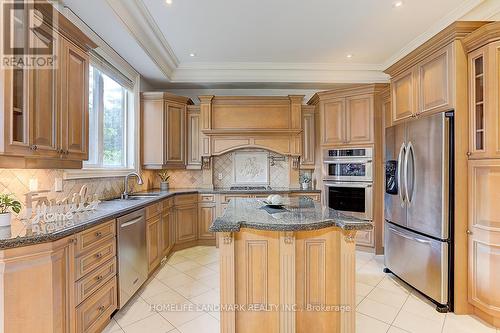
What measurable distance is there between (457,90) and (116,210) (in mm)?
3255

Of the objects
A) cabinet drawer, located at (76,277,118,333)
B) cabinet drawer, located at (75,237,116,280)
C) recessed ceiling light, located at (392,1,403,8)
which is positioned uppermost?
recessed ceiling light, located at (392,1,403,8)

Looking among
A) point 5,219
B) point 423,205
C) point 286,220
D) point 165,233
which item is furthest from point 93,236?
point 423,205

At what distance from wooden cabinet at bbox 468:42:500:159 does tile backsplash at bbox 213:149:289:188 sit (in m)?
2.91

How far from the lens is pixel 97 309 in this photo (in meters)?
1.91

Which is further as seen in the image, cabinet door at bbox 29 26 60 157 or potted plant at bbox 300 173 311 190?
potted plant at bbox 300 173 311 190

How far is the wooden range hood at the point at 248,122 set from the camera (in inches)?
172

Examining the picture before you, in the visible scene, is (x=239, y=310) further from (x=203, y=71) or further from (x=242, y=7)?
(x=203, y=71)

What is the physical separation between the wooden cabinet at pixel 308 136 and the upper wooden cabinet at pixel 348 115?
0.27 metres

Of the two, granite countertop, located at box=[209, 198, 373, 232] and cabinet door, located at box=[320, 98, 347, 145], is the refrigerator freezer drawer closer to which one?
granite countertop, located at box=[209, 198, 373, 232]

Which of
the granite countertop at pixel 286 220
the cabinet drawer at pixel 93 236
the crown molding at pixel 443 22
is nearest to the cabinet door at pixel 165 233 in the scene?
the cabinet drawer at pixel 93 236

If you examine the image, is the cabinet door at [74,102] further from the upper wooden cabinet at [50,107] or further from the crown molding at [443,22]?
the crown molding at [443,22]

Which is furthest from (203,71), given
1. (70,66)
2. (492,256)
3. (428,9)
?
(492,256)

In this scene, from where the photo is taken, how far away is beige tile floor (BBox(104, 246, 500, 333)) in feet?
6.78

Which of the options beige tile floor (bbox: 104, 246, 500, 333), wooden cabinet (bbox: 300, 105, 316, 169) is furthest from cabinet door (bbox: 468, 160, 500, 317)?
wooden cabinet (bbox: 300, 105, 316, 169)
